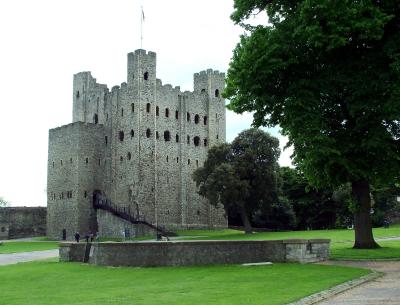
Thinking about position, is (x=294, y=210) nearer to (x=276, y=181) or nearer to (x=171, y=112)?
(x=276, y=181)

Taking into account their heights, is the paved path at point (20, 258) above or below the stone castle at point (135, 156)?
below

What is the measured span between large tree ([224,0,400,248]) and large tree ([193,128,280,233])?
A: 25655 millimetres

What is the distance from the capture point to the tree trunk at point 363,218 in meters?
25.4

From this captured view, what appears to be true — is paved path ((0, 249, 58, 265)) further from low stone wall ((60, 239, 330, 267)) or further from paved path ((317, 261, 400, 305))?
paved path ((317, 261, 400, 305))

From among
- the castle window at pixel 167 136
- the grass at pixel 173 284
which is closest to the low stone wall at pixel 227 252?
the grass at pixel 173 284

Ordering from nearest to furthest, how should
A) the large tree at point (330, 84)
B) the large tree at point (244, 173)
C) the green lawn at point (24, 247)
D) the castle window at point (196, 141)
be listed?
the large tree at point (330, 84)
the green lawn at point (24, 247)
the large tree at point (244, 173)
the castle window at point (196, 141)

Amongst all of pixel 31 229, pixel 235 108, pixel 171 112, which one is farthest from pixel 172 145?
pixel 235 108

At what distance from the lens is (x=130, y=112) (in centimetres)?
6303

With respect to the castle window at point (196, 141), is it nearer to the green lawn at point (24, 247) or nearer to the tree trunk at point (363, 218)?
the green lawn at point (24, 247)

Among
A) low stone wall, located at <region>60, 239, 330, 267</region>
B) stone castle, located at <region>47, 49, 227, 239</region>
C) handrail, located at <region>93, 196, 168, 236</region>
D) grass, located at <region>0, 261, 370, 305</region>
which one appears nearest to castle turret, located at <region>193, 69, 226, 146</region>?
stone castle, located at <region>47, 49, 227, 239</region>

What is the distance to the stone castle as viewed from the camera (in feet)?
204

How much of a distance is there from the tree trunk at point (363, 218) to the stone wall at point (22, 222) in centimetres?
5194

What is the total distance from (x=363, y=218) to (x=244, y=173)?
2757 centimetres

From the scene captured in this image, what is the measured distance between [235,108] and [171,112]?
1603 inches
